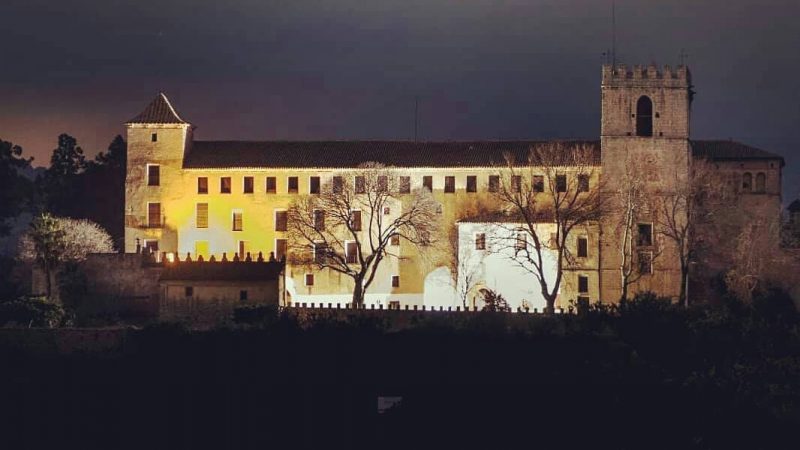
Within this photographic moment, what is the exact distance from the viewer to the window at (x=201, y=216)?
2359 inches

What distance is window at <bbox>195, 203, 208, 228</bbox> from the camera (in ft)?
197

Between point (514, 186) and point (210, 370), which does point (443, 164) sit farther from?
point (210, 370)

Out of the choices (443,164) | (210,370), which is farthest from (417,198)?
(210,370)

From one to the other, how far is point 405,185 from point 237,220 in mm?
6053

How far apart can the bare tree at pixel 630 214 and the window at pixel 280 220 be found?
11.3 meters

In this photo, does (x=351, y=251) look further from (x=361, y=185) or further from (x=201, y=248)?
(x=201, y=248)

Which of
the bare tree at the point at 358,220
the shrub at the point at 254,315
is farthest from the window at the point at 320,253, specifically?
the shrub at the point at 254,315

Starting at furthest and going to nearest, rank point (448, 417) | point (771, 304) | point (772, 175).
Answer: point (772, 175)
point (771, 304)
point (448, 417)

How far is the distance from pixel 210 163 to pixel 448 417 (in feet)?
78.1

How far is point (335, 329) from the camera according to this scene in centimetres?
4656

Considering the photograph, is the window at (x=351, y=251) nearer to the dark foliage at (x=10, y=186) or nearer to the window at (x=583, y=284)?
the window at (x=583, y=284)

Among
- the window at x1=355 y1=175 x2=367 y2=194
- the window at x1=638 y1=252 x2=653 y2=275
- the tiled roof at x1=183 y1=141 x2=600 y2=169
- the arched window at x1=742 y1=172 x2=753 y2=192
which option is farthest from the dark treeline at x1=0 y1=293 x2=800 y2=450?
the arched window at x1=742 y1=172 x2=753 y2=192

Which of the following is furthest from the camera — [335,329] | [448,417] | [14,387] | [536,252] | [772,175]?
[772,175]

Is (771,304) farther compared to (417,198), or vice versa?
(417,198)
